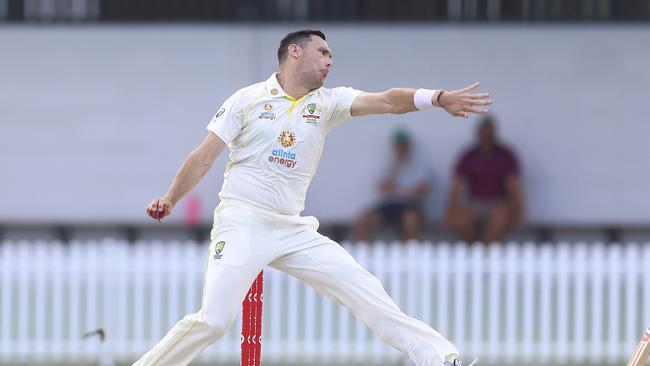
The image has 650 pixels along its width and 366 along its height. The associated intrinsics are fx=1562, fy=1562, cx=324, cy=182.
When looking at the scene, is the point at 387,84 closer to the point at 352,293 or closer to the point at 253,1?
the point at 253,1

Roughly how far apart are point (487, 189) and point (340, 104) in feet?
25.0

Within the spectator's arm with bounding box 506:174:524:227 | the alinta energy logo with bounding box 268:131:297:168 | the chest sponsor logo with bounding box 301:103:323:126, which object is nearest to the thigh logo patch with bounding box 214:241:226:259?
the alinta energy logo with bounding box 268:131:297:168

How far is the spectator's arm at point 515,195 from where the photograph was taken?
15909 millimetres

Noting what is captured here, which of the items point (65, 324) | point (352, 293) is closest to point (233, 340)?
point (65, 324)

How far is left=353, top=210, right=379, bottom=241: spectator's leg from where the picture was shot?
16.2 m

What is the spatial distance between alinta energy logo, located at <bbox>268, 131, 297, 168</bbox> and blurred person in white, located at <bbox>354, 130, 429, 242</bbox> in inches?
307

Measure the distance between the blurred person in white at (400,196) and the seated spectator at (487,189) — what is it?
0.38 meters

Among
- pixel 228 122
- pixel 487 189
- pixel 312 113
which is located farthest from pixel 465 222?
pixel 228 122

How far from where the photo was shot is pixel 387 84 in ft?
53.6

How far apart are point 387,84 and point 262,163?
810cm

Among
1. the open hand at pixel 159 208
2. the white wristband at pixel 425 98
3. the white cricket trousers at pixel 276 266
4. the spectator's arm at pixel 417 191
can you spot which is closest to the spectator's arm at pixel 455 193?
the spectator's arm at pixel 417 191

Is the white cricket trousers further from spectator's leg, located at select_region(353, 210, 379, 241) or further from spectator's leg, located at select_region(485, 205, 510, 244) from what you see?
spectator's leg, located at select_region(353, 210, 379, 241)

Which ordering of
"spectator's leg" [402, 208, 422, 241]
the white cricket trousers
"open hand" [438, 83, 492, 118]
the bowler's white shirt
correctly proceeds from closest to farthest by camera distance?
"open hand" [438, 83, 492, 118] < the white cricket trousers < the bowler's white shirt < "spectator's leg" [402, 208, 422, 241]

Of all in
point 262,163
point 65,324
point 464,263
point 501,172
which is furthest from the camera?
point 501,172
